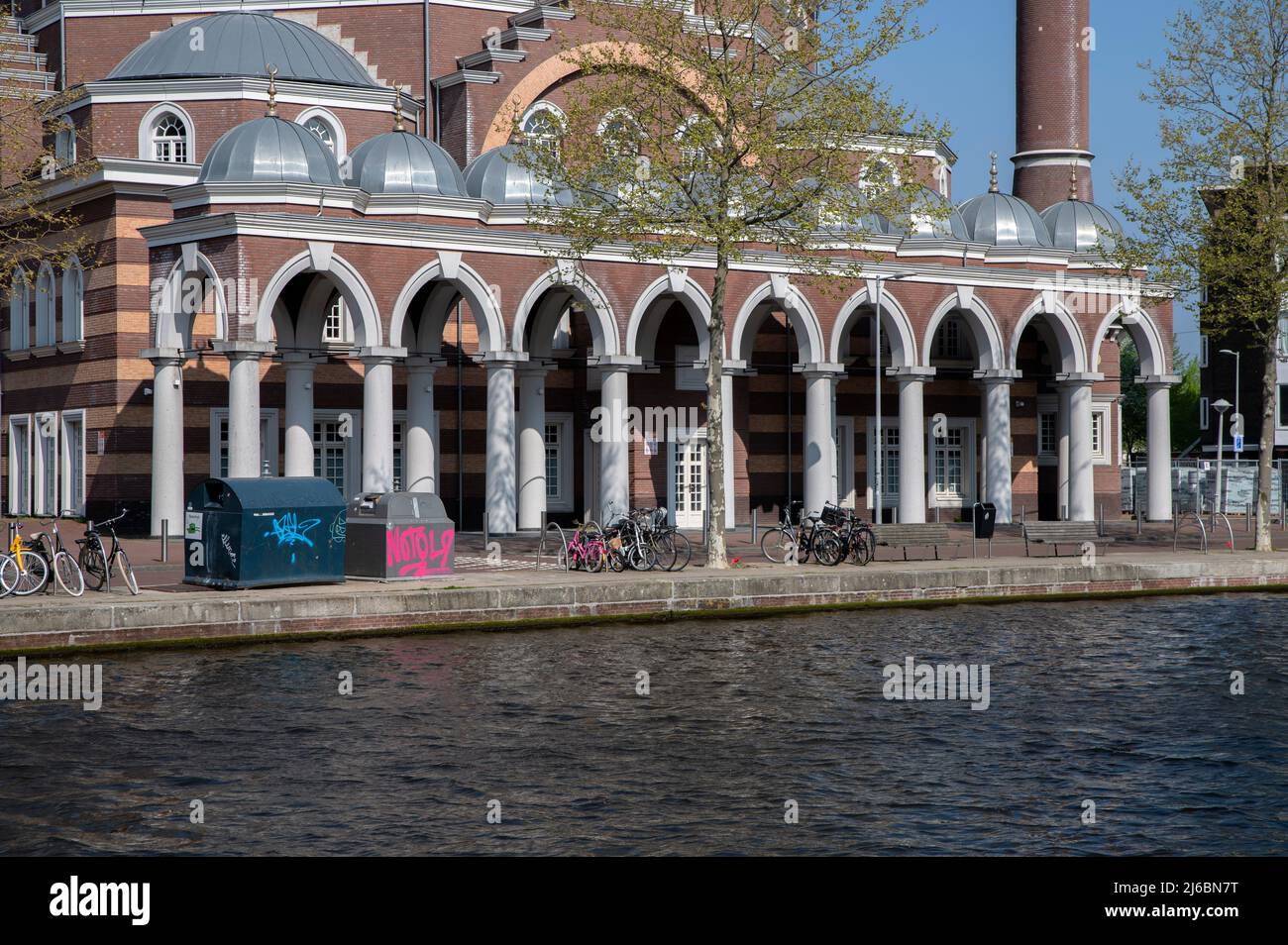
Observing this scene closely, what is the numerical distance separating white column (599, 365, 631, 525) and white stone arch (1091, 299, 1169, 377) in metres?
15.7

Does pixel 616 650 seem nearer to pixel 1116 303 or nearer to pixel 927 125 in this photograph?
pixel 927 125

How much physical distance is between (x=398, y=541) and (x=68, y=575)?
16.8 ft

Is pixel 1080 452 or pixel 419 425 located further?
pixel 1080 452

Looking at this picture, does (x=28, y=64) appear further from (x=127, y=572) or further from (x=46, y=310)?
(x=127, y=572)

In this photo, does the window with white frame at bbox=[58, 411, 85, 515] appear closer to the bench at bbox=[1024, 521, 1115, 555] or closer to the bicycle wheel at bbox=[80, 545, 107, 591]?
the bicycle wheel at bbox=[80, 545, 107, 591]

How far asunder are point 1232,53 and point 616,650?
71.8ft

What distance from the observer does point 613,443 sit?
38812mm

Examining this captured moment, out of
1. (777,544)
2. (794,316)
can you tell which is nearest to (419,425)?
(794,316)

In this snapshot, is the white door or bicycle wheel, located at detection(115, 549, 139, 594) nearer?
bicycle wheel, located at detection(115, 549, 139, 594)

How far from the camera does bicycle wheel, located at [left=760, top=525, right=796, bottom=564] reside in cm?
3011

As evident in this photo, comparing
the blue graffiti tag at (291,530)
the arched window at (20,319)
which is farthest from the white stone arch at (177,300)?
the blue graffiti tag at (291,530)

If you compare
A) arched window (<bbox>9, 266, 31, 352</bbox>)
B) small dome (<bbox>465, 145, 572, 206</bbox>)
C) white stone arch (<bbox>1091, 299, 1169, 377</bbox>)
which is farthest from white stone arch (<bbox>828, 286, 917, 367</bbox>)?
arched window (<bbox>9, 266, 31, 352</bbox>)

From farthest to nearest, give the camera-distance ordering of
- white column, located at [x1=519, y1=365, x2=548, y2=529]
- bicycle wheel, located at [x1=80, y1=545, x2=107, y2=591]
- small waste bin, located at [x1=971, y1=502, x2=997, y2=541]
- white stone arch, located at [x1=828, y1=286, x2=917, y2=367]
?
white stone arch, located at [x1=828, y1=286, x2=917, y2=367] → white column, located at [x1=519, y1=365, x2=548, y2=529] → small waste bin, located at [x1=971, y1=502, x2=997, y2=541] → bicycle wheel, located at [x1=80, y1=545, x2=107, y2=591]
